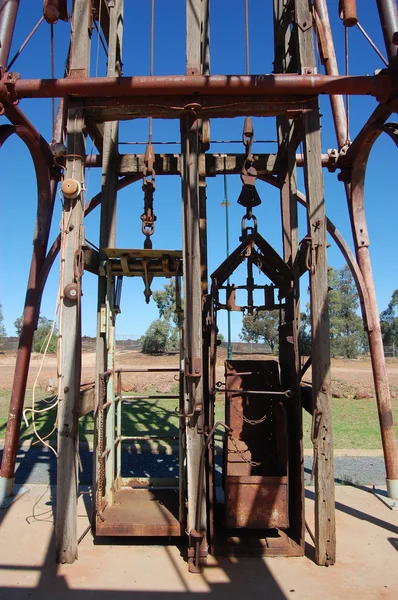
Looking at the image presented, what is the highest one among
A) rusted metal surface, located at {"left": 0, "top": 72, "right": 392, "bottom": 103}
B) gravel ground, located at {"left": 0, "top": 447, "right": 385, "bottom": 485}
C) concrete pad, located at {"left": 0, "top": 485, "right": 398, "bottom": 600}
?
rusted metal surface, located at {"left": 0, "top": 72, "right": 392, "bottom": 103}

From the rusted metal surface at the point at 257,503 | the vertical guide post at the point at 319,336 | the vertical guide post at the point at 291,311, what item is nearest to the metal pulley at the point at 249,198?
the vertical guide post at the point at 291,311

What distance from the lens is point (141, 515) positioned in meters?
5.05

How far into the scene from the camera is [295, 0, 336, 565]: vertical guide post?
14.7 feet

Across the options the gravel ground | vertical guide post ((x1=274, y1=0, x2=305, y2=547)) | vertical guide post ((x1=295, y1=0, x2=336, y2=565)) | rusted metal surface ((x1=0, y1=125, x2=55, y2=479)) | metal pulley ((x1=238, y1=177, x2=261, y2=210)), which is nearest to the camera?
vertical guide post ((x1=295, y1=0, x2=336, y2=565))

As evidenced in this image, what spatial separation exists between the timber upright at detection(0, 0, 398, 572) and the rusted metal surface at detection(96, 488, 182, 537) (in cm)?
2

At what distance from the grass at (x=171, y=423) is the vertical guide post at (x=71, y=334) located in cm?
394

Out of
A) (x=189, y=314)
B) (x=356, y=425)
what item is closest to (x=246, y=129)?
(x=189, y=314)

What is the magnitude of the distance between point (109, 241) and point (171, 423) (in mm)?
6846

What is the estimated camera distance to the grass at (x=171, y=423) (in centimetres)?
1018

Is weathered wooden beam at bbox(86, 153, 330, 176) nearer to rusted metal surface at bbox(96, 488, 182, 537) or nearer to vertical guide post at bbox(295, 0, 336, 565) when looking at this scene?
vertical guide post at bbox(295, 0, 336, 565)

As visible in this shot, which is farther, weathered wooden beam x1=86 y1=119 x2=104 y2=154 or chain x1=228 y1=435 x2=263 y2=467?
weathered wooden beam x1=86 y1=119 x2=104 y2=154

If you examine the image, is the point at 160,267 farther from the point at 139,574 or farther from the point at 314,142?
the point at 139,574

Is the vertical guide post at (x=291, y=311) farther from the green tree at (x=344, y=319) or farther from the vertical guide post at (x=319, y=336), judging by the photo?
the green tree at (x=344, y=319)

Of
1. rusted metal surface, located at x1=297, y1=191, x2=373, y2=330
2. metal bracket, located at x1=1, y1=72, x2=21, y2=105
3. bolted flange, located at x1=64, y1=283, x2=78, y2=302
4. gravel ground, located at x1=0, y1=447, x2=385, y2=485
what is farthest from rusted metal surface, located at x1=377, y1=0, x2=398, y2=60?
gravel ground, located at x1=0, y1=447, x2=385, y2=485
